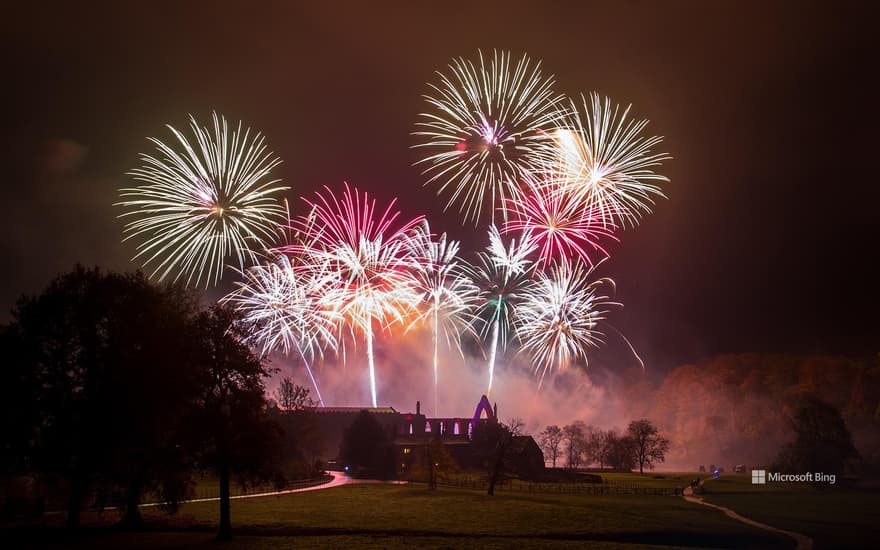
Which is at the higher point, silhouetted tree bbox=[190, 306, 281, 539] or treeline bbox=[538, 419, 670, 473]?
silhouetted tree bbox=[190, 306, 281, 539]

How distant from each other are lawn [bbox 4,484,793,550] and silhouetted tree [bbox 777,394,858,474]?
118 feet

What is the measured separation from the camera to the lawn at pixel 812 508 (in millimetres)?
43656

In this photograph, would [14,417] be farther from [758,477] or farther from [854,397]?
[854,397]

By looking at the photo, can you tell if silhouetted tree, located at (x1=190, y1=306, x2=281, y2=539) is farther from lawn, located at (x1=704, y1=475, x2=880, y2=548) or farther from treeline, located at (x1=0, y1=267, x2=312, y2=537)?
lawn, located at (x1=704, y1=475, x2=880, y2=548)

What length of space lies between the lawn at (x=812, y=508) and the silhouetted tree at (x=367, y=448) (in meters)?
44.2

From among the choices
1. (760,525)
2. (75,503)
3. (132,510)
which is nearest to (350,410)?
(760,525)

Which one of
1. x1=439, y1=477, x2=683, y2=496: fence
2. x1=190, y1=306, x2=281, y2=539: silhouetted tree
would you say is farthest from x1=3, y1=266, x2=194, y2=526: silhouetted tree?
x1=439, y1=477, x2=683, y2=496: fence

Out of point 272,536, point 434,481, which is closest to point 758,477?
point 434,481

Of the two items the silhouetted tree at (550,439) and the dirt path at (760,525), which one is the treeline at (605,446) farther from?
the dirt path at (760,525)

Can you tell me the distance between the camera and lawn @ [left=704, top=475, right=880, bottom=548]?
143 feet

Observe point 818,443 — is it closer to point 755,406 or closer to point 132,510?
point 755,406

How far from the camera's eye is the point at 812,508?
58.9m

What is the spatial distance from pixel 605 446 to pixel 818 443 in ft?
144

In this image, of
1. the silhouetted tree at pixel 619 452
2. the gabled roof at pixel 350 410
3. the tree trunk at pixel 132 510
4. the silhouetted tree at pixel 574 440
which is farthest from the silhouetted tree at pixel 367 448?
the tree trunk at pixel 132 510
